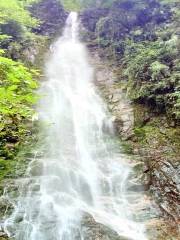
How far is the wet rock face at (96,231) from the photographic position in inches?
351

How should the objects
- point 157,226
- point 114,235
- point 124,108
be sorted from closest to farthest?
point 114,235, point 157,226, point 124,108

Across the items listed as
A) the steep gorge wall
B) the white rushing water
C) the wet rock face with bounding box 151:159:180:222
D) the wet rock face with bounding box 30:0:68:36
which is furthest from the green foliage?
the wet rock face with bounding box 30:0:68:36

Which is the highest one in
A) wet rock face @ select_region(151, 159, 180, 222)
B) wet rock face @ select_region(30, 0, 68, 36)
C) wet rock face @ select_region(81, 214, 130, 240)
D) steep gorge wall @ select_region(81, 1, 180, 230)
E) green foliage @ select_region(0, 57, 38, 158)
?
wet rock face @ select_region(30, 0, 68, 36)

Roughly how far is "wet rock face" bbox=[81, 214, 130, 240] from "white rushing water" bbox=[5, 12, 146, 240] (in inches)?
5.8

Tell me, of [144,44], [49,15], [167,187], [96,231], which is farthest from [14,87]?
[49,15]

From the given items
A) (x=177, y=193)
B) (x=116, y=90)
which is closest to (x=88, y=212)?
(x=177, y=193)

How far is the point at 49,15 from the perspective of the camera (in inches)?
1160

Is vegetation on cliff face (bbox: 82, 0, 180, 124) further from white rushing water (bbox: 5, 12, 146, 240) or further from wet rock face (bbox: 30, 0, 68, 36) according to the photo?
white rushing water (bbox: 5, 12, 146, 240)

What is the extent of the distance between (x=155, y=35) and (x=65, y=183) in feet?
41.3

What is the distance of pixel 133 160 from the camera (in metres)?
13.0

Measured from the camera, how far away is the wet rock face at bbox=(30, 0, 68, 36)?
28019 millimetres

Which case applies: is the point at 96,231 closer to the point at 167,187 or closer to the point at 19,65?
the point at 167,187

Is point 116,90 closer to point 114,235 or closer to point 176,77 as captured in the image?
point 176,77

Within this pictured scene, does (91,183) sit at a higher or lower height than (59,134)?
lower
